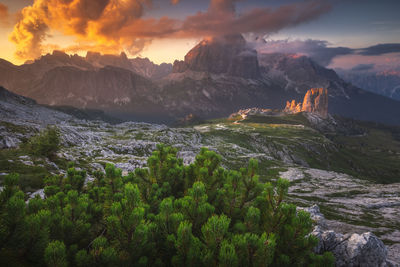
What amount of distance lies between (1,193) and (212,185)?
735 centimetres

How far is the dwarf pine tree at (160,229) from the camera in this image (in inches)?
199

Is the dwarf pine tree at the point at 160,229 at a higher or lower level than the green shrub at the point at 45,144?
higher

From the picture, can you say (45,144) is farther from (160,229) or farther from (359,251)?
(359,251)

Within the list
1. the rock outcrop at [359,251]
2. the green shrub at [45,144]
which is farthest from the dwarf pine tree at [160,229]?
the green shrub at [45,144]

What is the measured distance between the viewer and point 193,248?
5.39 metres

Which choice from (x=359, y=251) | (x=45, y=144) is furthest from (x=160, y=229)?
(x=45, y=144)

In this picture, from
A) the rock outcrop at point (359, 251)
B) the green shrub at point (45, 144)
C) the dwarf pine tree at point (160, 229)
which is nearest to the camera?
the dwarf pine tree at point (160, 229)

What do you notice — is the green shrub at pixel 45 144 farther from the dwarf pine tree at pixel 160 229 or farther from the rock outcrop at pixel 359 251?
the rock outcrop at pixel 359 251

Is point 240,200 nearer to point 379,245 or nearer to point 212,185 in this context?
point 212,185

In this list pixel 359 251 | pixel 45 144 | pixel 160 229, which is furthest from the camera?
pixel 45 144

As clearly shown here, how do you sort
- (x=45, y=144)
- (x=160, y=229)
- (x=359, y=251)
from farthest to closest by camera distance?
(x=45, y=144), (x=359, y=251), (x=160, y=229)

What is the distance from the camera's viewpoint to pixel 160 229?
6.50 meters

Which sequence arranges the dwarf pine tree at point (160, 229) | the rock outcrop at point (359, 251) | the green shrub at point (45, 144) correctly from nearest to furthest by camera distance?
the dwarf pine tree at point (160, 229), the rock outcrop at point (359, 251), the green shrub at point (45, 144)

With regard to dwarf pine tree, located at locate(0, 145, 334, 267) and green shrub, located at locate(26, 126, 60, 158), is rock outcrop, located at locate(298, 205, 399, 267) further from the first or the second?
green shrub, located at locate(26, 126, 60, 158)
